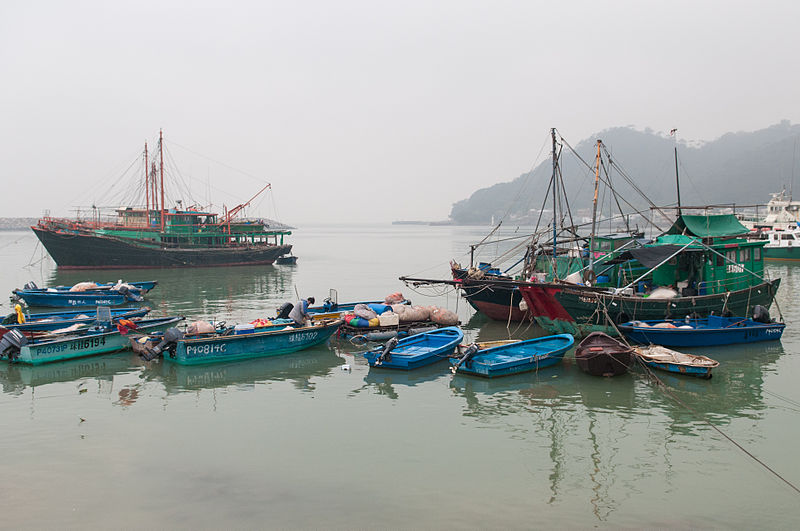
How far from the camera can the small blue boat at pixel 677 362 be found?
1614cm

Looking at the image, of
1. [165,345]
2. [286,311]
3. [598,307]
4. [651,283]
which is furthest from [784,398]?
[165,345]

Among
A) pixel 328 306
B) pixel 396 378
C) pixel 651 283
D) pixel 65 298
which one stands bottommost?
pixel 396 378

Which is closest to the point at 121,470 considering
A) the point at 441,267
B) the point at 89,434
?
the point at 89,434

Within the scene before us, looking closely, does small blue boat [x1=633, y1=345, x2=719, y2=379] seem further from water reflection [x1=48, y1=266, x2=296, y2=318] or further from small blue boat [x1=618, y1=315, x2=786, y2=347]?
water reflection [x1=48, y1=266, x2=296, y2=318]

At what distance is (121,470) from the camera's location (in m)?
10.8

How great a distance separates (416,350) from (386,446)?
6.99m

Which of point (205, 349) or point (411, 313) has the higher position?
point (411, 313)

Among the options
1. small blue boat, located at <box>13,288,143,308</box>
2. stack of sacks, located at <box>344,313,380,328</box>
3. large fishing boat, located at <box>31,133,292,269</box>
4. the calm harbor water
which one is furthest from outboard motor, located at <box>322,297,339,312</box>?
large fishing boat, located at <box>31,133,292,269</box>

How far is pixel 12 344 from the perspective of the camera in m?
18.0

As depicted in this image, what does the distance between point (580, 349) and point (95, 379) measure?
50.3ft

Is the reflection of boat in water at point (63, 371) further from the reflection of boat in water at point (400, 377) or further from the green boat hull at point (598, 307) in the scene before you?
the green boat hull at point (598, 307)

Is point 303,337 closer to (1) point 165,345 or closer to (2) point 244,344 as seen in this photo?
(2) point 244,344

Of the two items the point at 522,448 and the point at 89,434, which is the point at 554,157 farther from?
the point at 89,434

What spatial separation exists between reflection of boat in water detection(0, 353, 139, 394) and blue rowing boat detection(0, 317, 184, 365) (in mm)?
241
